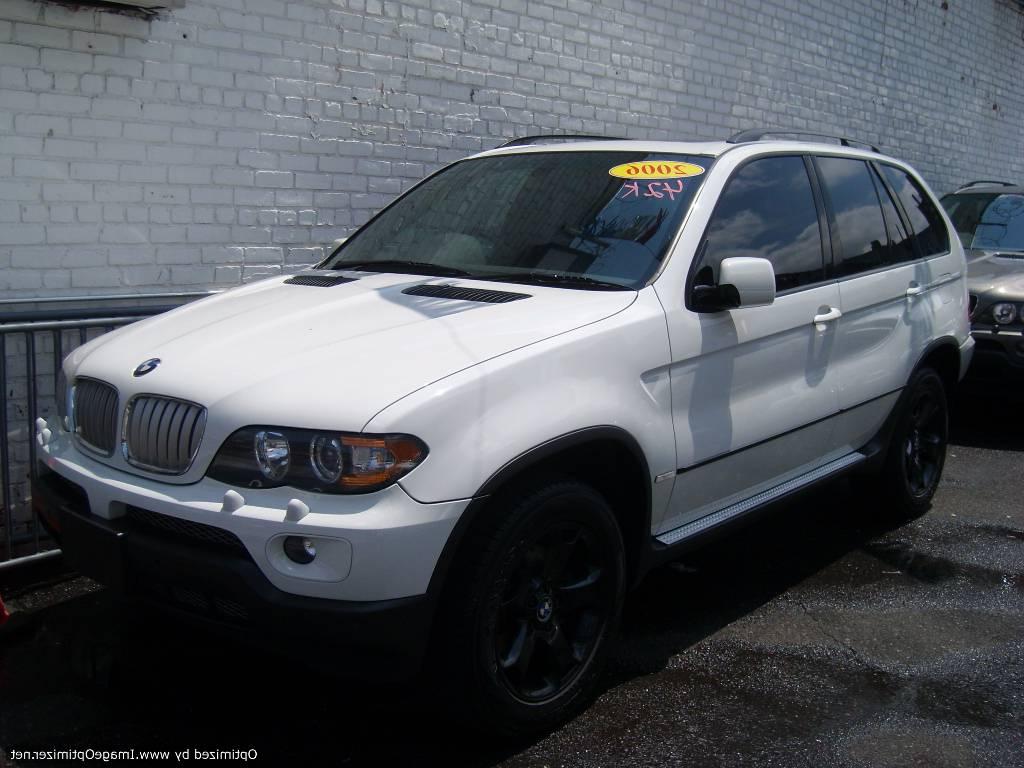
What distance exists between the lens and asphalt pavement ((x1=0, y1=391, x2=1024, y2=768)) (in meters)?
3.26

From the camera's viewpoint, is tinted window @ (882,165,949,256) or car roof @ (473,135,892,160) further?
tinted window @ (882,165,949,256)

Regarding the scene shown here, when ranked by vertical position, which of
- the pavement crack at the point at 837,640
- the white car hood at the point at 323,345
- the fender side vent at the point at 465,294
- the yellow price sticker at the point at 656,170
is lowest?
the pavement crack at the point at 837,640

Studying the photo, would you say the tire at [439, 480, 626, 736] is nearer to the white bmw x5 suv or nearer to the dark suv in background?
the white bmw x5 suv

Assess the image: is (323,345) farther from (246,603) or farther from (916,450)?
(916,450)

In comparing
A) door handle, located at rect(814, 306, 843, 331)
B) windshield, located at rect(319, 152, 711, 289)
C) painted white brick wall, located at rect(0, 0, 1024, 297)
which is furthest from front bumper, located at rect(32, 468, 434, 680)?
painted white brick wall, located at rect(0, 0, 1024, 297)

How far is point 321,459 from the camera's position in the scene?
2.80 m

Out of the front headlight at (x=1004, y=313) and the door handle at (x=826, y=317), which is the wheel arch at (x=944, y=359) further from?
the front headlight at (x=1004, y=313)

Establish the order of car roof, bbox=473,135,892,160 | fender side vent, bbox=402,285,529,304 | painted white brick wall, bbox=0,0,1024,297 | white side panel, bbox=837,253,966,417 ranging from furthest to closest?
1. painted white brick wall, bbox=0,0,1024,297
2. white side panel, bbox=837,253,966,417
3. car roof, bbox=473,135,892,160
4. fender side vent, bbox=402,285,529,304

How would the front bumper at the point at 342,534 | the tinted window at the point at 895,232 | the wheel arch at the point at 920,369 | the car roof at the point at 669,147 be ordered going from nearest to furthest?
1. the front bumper at the point at 342,534
2. the car roof at the point at 669,147
3. the wheel arch at the point at 920,369
4. the tinted window at the point at 895,232

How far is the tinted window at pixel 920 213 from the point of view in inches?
212

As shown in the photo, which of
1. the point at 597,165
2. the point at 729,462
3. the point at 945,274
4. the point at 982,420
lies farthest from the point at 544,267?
the point at 982,420

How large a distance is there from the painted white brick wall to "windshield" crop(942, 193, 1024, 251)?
2.37 meters

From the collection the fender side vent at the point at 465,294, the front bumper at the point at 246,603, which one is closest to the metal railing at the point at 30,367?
the front bumper at the point at 246,603

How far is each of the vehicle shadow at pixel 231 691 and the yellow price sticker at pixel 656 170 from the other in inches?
69.3
